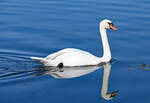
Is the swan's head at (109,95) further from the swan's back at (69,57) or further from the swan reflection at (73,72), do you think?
the swan's back at (69,57)

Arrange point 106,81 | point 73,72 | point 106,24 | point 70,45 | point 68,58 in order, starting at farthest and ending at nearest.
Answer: point 70,45 → point 106,24 → point 68,58 → point 73,72 → point 106,81

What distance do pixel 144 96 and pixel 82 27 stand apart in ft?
19.6

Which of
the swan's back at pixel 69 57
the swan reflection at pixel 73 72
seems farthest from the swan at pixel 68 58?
the swan reflection at pixel 73 72

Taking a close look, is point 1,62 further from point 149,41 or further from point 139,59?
point 149,41

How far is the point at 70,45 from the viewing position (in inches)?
513

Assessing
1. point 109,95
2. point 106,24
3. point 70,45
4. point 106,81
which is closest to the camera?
point 109,95

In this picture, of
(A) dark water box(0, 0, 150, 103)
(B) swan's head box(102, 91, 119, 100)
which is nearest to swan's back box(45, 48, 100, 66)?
(A) dark water box(0, 0, 150, 103)

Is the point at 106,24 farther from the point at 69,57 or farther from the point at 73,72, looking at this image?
the point at 73,72

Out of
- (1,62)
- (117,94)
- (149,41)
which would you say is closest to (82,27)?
(149,41)

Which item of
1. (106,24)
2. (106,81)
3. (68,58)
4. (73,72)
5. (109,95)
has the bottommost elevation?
(109,95)

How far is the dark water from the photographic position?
9203mm

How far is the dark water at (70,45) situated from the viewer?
9.20 metres

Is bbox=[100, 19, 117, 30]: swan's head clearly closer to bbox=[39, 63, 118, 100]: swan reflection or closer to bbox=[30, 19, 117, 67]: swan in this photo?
bbox=[30, 19, 117, 67]: swan

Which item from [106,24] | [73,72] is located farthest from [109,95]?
[106,24]
